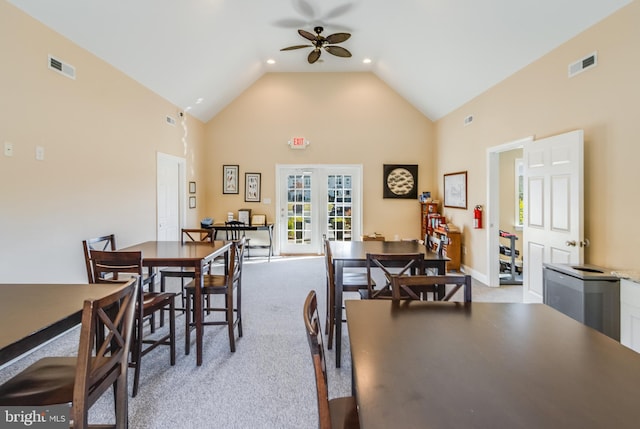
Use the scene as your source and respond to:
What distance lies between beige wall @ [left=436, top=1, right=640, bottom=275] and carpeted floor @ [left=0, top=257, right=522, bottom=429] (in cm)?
256

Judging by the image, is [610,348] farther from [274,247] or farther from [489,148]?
[274,247]

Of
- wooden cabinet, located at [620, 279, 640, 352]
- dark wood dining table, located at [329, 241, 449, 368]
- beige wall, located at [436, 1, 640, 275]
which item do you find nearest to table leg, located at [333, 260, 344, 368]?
dark wood dining table, located at [329, 241, 449, 368]

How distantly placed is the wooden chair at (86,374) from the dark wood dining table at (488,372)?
0.99m

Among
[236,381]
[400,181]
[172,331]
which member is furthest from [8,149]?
[400,181]

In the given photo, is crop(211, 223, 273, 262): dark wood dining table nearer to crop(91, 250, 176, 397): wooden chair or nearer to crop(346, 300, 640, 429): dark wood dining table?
crop(91, 250, 176, 397): wooden chair

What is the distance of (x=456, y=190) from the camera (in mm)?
5965

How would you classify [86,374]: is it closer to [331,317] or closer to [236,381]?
[236,381]

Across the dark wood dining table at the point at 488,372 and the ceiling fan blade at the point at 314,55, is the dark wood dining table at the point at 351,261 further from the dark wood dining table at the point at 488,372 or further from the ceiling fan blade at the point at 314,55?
the ceiling fan blade at the point at 314,55

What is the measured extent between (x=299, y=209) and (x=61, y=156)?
15.1 feet

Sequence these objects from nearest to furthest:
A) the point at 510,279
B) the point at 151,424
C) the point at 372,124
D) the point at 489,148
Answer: the point at 151,424 < the point at 489,148 < the point at 510,279 < the point at 372,124

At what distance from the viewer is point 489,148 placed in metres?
4.83

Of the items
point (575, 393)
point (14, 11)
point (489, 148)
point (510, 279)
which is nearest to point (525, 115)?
point (489, 148)

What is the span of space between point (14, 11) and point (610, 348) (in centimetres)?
454

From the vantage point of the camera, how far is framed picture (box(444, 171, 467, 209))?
565cm
